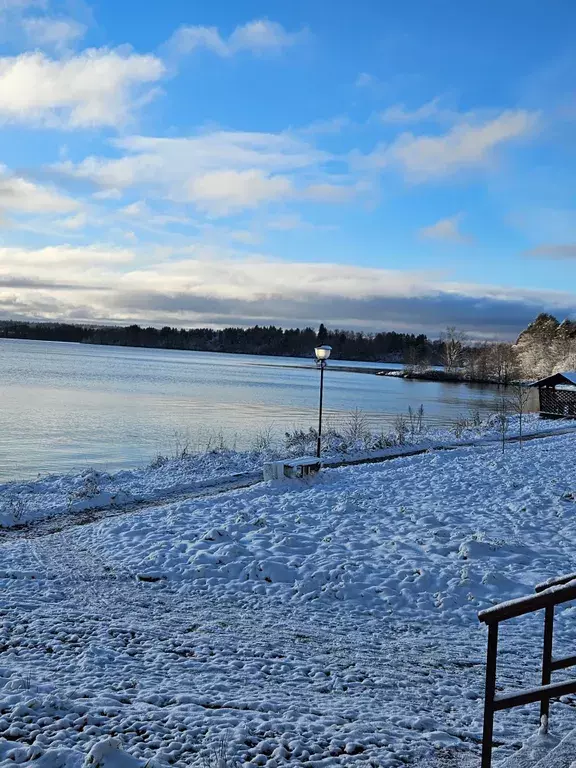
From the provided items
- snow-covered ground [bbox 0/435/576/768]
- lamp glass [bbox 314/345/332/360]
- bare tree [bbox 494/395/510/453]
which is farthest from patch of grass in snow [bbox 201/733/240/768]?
bare tree [bbox 494/395/510/453]

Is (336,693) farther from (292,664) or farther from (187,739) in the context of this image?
(187,739)

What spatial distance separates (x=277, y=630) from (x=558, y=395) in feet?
120

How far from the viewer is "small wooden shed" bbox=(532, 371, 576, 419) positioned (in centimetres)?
3787

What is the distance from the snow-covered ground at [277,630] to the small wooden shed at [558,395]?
27607 mm

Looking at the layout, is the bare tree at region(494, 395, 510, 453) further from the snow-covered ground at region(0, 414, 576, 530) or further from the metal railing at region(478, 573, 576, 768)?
Result: the metal railing at region(478, 573, 576, 768)

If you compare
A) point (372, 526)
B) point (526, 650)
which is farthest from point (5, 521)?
point (526, 650)

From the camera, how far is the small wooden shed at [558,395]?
124 feet

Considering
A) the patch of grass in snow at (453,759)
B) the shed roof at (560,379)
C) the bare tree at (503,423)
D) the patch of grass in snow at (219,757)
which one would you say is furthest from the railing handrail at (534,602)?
the shed roof at (560,379)

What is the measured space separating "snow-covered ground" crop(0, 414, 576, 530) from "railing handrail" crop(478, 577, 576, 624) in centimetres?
1048

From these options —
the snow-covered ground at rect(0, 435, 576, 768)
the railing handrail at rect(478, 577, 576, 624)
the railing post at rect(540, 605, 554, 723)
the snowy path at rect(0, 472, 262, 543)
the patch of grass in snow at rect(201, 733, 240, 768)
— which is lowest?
the snowy path at rect(0, 472, 262, 543)

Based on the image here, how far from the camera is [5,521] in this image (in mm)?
11859

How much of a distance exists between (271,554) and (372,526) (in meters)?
2.30

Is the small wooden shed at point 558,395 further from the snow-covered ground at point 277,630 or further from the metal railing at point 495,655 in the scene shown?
the metal railing at point 495,655

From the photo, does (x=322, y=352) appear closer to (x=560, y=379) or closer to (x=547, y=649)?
(x=547, y=649)
